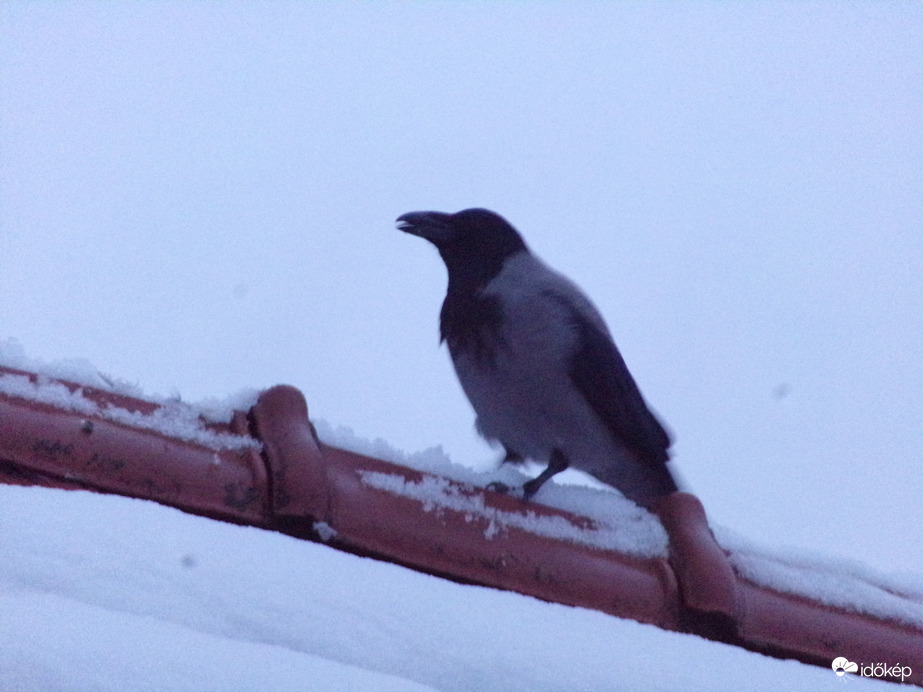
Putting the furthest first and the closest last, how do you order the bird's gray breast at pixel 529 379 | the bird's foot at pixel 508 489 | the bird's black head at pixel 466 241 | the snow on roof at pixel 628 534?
the bird's black head at pixel 466 241 → the bird's gray breast at pixel 529 379 → the bird's foot at pixel 508 489 → the snow on roof at pixel 628 534

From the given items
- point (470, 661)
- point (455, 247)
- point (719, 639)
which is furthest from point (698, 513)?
point (455, 247)

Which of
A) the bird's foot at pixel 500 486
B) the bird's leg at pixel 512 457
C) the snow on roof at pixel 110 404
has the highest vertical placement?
the snow on roof at pixel 110 404

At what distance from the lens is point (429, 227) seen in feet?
13.1

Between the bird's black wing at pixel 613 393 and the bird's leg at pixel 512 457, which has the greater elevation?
the bird's black wing at pixel 613 393

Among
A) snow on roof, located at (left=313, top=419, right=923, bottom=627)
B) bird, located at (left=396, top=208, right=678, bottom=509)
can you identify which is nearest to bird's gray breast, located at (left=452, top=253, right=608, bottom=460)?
bird, located at (left=396, top=208, right=678, bottom=509)

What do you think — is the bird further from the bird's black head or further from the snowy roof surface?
the snowy roof surface

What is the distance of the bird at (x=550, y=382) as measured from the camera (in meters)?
3.43

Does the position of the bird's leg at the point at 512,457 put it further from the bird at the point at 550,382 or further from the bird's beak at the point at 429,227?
the bird's beak at the point at 429,227

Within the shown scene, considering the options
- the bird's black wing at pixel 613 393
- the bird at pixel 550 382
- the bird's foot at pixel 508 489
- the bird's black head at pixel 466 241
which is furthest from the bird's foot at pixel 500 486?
the bird's black head at pixel 466 241

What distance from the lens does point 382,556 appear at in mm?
1979

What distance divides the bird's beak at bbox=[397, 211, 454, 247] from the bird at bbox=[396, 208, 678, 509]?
6 cm

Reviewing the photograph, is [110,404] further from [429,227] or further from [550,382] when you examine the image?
[429,227]

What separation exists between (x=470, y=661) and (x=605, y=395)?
1639mm

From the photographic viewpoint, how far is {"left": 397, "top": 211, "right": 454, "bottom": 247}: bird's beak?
3.94 m
